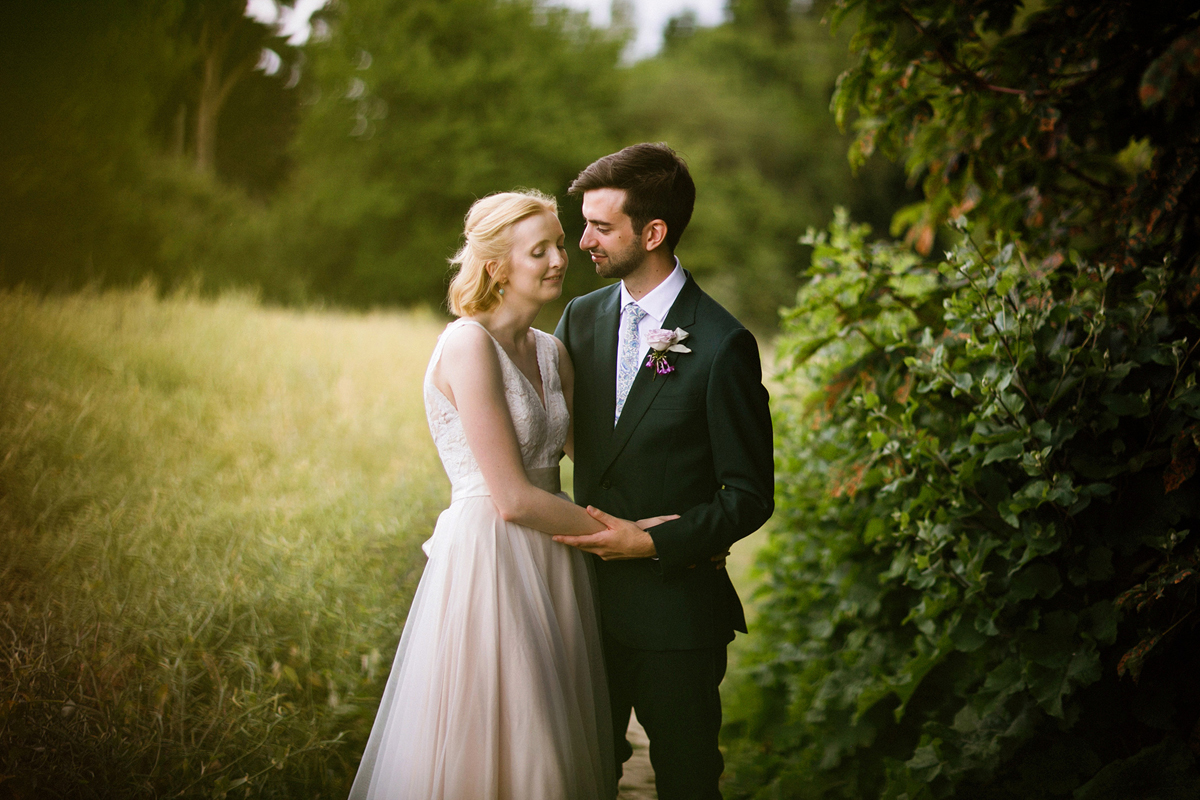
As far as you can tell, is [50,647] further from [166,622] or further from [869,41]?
[869,41]

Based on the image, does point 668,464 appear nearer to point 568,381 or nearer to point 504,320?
point 568,381

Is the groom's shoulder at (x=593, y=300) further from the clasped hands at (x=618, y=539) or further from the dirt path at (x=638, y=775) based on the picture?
the dirt path at (x=638, y=775)

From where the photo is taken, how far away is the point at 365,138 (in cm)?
788

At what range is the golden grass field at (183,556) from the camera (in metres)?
2.56

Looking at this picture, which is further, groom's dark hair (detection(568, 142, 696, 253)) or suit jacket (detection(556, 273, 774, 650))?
groom's dark hair (detection(568, 142, 696, 253))

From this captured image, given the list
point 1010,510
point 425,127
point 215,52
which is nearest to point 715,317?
point 1010,510

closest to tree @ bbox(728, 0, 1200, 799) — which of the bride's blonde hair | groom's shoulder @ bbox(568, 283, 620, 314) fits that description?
groom's shoulder @ bbox(568, 283, 620, 314)

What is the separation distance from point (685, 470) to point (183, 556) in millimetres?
2245

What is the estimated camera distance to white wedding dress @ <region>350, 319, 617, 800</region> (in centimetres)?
208

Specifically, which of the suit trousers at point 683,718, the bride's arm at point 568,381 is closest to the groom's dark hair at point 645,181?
the bride's arm at point 568,381

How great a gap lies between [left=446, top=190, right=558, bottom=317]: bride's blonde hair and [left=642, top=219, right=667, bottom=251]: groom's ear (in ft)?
1.05

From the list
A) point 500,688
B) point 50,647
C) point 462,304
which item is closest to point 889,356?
point 462,304

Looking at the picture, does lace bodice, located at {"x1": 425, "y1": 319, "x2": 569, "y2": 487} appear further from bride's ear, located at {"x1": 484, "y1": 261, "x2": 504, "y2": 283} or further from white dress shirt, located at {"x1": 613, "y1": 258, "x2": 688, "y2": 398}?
white dress shirt, located at {"x1": 613, "y1": 258, "x2": 688, "y2": 398}

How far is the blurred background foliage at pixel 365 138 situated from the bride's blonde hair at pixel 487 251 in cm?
233
